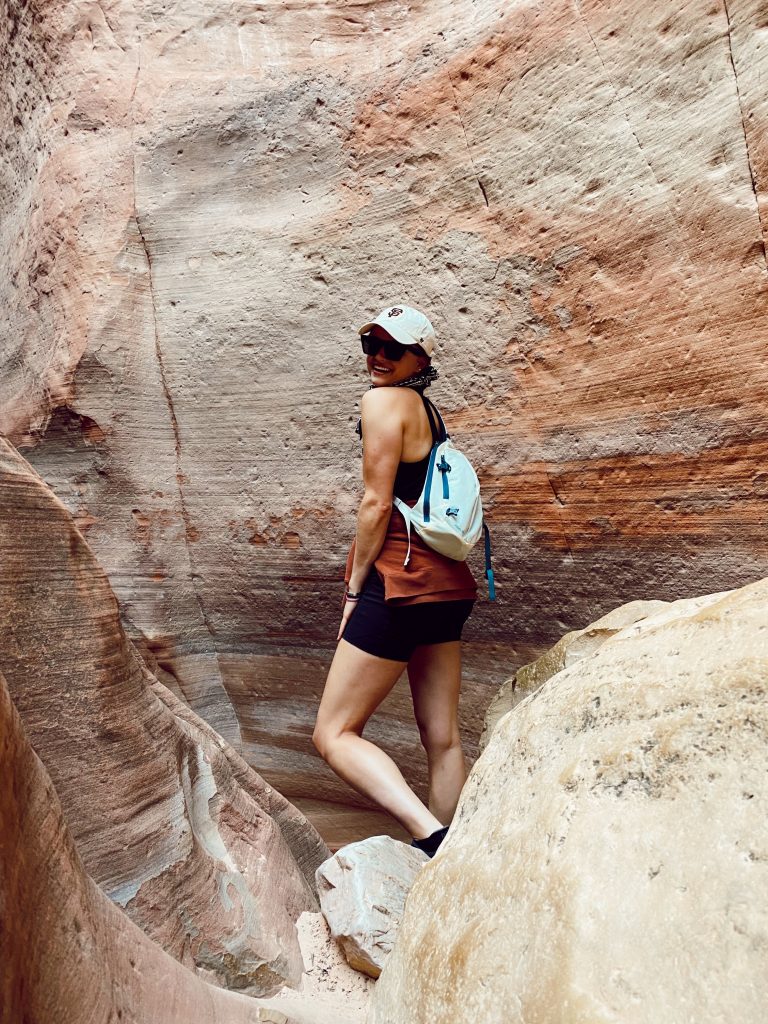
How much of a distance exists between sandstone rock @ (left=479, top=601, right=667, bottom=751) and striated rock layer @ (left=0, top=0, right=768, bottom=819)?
483mm

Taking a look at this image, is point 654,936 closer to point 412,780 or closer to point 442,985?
point 442,985

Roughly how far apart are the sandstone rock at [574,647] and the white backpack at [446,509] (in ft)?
1.76

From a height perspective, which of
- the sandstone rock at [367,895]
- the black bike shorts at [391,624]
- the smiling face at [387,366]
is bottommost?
the sandstone rock at [367,895]

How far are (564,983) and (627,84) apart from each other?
3408 millimetres

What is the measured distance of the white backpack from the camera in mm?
3146

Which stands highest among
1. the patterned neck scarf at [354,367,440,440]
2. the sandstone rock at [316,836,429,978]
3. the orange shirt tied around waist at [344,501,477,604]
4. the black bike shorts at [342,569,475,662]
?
the patterned neck scarf at [354,367,440,440]

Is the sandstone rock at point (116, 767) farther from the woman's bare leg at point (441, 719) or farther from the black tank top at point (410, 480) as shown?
the black tank top at point (410, 480)

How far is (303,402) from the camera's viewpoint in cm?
469

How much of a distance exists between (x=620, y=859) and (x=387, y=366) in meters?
2.11

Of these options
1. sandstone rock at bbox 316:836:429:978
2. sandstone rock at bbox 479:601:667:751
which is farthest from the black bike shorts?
sandstone rock at bbox 316:836:429:978

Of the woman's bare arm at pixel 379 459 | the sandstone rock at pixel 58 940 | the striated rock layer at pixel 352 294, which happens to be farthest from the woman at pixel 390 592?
the sandstone rock at pixel 58 940

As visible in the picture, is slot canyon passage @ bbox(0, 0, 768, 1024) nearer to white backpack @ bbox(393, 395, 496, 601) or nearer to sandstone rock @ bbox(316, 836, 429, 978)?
sandstone rock @ bbox(316, 836, 429, 978)

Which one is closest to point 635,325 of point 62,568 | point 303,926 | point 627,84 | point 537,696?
point 627,84

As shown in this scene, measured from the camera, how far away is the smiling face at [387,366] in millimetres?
3295
